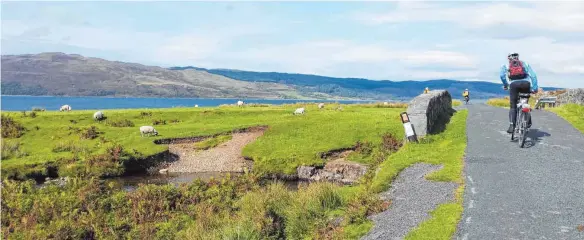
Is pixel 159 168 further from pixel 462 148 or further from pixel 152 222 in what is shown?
pixel 462 148

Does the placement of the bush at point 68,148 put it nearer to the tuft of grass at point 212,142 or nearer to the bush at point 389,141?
the tuft of grass at point 212,142

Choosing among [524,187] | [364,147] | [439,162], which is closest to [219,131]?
[364,147]

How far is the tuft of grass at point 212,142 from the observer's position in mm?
43969

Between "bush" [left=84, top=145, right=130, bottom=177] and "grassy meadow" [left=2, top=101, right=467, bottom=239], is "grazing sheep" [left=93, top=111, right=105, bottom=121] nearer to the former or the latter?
"grassy meadow" [left=2, top=101, right=467, bottom=239]

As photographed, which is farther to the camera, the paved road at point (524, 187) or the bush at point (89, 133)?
the bush at point (89, 133)

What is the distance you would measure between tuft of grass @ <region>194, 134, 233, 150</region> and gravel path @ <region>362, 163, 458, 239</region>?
92.3 ft

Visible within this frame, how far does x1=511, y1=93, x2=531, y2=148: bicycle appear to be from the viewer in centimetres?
2081

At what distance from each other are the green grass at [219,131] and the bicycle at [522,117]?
56.2ft

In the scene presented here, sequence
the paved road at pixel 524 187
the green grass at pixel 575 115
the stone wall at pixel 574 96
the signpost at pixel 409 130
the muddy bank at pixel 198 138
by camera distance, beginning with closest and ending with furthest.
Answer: the paved road at pixel 524 187 → the signpost at pixel 409 130 → the green grass at pixel 575 115 → the stone wall at pixel 574 96 → the muddy bank at pixel 198 138

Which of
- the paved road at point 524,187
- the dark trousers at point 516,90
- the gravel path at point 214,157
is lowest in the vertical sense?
the gravel path at point 214,157

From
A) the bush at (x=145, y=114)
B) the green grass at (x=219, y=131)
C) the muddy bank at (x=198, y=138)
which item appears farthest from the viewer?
the bush at (x=145, y=114)

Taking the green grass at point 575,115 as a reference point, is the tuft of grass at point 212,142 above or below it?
below

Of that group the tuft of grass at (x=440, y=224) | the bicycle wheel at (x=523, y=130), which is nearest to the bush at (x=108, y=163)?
the bicycle wheel at (x=523, y=130)


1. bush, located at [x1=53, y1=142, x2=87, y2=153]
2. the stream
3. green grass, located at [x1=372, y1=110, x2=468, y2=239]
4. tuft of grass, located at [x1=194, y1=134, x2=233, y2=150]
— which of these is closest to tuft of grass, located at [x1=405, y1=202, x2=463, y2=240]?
green grass, located at [x1=372, y1=110, x2=468, y2=239]
